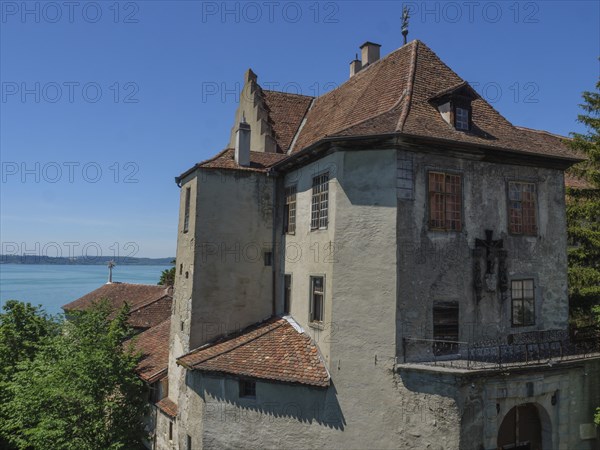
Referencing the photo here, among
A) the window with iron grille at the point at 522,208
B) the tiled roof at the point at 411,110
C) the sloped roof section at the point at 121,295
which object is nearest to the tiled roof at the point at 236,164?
the tiled roof at the point at 411,110

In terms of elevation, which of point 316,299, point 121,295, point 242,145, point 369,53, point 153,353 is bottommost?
point 153,353

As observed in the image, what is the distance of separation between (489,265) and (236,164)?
34.5ft

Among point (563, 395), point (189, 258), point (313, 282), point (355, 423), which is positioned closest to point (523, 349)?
point (563, 395)

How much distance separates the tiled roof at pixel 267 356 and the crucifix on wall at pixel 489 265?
18.7 ft

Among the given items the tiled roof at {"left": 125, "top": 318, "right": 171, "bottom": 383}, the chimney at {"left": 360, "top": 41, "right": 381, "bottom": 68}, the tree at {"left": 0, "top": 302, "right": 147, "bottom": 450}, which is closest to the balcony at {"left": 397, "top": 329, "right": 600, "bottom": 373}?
the tiled roof at {"left": 125, "top": 318, "right": 171, "bottom": 383}

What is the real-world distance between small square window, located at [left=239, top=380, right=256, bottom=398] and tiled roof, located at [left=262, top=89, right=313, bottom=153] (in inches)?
414

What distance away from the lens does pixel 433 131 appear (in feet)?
46.1

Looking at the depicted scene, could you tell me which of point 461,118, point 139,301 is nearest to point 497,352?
point 461,118

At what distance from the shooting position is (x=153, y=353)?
23.1 metres

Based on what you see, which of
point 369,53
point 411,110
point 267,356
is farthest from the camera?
point 369,53

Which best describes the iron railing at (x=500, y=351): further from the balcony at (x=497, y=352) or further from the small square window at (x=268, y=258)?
the small square window at (x=268, y=258)

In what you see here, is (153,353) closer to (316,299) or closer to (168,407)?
(168,407)

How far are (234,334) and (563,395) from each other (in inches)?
460

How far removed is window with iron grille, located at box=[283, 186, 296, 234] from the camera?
17898 mm
